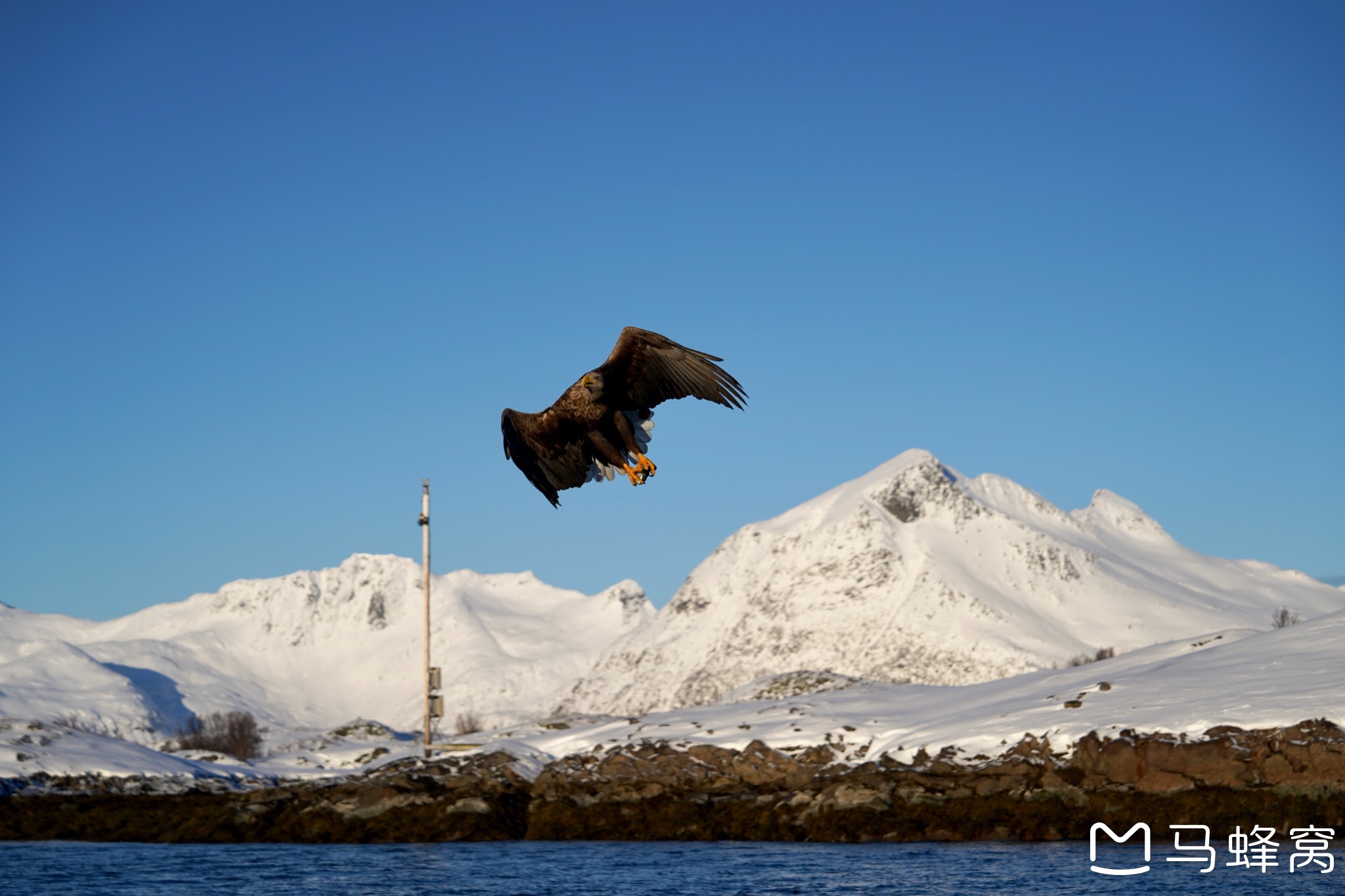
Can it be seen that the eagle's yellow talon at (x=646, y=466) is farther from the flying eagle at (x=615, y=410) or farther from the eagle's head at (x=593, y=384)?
the eagle's head at (x=593, y=384)

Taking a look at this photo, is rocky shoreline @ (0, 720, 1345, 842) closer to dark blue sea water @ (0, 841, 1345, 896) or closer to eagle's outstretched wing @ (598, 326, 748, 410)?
dark blue sea water @ (0, 841, 1345, 896)

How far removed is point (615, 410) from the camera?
1636 centimetres

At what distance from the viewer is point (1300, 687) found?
36312 millimetres

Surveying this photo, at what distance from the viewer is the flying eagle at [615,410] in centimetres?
1602

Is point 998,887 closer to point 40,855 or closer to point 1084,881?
point 1084,881

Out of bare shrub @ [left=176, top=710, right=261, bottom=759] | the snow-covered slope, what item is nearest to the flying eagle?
the snow-covered slope

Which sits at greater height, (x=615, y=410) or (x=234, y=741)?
(x=615, y=410)

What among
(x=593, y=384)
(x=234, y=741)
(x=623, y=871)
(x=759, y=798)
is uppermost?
(x=593, y=384)

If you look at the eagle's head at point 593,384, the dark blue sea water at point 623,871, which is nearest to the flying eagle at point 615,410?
the eagle's head at point 593,384

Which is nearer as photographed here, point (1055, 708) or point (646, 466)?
point (646, 466)

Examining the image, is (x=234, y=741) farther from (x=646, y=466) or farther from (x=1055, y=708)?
(x=646, y=466)

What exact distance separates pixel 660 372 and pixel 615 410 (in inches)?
27.2

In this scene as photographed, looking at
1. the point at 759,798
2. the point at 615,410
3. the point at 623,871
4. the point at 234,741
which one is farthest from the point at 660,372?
the point at 234,741

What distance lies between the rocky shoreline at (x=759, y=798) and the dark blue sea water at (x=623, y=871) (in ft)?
4.38
